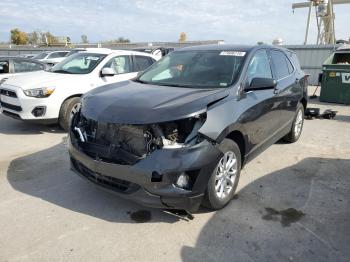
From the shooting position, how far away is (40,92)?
632 centimetres

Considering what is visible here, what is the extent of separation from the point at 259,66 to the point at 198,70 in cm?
85

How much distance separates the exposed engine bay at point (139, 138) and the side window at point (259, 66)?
4.29 ft

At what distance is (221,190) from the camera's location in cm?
364

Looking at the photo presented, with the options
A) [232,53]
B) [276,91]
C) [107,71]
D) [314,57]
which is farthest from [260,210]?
[314,57]

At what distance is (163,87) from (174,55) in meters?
1.12

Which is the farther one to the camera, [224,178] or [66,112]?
[66,112]

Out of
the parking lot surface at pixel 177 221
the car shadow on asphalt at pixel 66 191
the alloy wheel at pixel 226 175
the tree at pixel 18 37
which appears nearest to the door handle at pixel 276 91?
the parking lot surface at pixel 177 221

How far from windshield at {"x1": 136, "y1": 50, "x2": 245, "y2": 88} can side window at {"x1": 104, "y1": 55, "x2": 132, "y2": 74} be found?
2.88m

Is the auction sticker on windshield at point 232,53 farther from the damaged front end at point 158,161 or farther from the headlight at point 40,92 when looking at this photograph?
the headlight at point 40,92


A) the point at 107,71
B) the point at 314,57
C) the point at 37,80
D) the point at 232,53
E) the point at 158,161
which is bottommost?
the point at 158,161

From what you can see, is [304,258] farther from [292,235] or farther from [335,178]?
[335,178]

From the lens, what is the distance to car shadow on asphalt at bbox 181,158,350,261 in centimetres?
296

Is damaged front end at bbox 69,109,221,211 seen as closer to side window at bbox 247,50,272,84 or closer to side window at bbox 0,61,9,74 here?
side window at bbox 247,50,272,84

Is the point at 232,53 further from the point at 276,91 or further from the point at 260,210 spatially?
the point at 260,210
